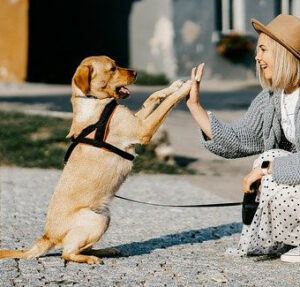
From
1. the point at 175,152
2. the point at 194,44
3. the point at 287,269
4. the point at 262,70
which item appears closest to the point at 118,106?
the point at 262,70

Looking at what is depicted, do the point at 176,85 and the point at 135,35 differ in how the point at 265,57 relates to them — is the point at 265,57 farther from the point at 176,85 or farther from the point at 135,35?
the point at 135,35

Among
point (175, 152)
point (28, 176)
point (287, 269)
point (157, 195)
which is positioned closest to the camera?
point (287, 269)

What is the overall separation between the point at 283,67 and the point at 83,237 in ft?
5.27

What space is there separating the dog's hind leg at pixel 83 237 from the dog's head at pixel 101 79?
853 mm

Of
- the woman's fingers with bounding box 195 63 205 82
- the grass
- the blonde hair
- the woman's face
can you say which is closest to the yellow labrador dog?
the woman's fingers with bounding box 195 63 205 82

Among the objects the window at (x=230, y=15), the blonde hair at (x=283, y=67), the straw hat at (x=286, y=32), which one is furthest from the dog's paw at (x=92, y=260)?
the window at (x=230, y=15)

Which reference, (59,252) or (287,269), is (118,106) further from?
(287,269)

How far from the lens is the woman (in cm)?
566

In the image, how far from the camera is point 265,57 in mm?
5727

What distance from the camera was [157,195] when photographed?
30.6ft

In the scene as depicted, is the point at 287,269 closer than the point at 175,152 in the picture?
Yes

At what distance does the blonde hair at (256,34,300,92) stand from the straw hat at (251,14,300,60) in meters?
0.05

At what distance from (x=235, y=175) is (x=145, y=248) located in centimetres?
497

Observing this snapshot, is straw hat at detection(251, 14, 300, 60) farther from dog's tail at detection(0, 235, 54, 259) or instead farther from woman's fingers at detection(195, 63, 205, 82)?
dog's tail at detection(0, 235, 54, 259)
